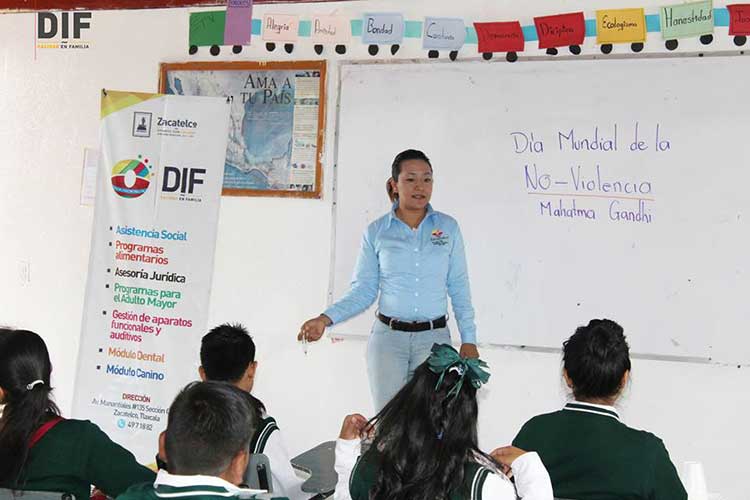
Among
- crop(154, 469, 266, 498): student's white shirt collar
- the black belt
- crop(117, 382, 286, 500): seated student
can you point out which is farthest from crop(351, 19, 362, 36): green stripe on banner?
crop(154, 469, 266, 498): student's white shirt collar

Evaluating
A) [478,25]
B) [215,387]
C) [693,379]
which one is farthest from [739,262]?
[215,387]

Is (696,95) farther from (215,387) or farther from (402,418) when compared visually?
(215,387)

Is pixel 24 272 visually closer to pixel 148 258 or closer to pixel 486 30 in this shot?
pixel 148 258

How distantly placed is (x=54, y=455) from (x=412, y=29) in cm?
274

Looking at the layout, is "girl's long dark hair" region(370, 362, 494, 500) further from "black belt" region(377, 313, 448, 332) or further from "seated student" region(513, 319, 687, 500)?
"black belt" region(377, 313, 448, 332)

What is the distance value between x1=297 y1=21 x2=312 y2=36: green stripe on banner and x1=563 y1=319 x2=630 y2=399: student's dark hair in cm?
251

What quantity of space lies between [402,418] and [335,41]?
2.79 meters

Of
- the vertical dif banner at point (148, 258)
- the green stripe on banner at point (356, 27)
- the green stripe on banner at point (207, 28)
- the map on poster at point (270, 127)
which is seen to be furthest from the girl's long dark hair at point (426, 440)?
the green stripe on banner at point (207, 28)

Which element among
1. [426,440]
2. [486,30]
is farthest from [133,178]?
[426,440]

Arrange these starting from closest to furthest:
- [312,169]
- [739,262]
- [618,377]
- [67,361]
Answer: [618,377], [739,262], [312,169], [67,361]

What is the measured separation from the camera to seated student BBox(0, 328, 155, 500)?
2.14m

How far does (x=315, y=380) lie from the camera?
14.8 ft

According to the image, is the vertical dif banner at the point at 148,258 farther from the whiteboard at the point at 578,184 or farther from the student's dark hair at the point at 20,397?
the student's dark hair at the point at 20,397

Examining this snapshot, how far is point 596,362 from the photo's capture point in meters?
2.35
